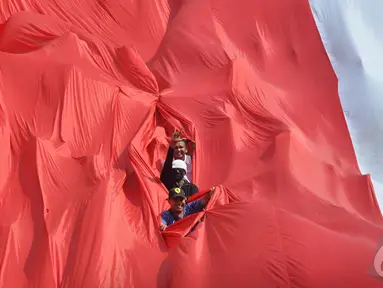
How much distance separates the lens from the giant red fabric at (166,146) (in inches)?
112

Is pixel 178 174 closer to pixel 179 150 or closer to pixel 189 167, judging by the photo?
pixel 179 150

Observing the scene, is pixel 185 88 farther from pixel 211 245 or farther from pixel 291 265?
pixel 291 265

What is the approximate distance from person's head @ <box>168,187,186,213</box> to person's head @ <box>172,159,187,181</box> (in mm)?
260

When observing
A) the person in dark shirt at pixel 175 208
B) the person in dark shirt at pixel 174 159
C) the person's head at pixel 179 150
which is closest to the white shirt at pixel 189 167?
the person in dark shirt at pixel 174 159

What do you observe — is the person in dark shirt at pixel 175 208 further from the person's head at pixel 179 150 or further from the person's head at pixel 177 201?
the person's head at pixel 179 150

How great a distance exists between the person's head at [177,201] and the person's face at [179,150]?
401 mm

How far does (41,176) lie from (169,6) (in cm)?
219

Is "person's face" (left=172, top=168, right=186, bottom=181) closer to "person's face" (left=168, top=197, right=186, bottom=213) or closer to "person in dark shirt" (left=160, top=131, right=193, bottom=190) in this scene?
"person in dark shirt" (left=160, top=131, right=193, bottom=190)

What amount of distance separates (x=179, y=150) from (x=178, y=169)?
16 cm

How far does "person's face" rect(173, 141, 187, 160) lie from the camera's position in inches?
145

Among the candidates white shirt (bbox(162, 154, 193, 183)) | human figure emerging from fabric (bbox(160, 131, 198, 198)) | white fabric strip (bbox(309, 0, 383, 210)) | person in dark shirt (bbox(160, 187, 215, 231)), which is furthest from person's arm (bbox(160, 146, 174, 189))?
white fabric strip (bbox(309, 0, 383, 210))

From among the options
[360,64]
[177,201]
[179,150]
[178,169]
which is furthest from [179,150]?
[360,64]

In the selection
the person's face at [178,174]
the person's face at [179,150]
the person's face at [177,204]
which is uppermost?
the person's face at [179,150]

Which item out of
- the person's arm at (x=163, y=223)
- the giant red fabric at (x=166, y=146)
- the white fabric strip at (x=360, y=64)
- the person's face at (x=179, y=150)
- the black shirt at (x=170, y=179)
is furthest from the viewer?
the white fabric strip at (x=360, y=64)
